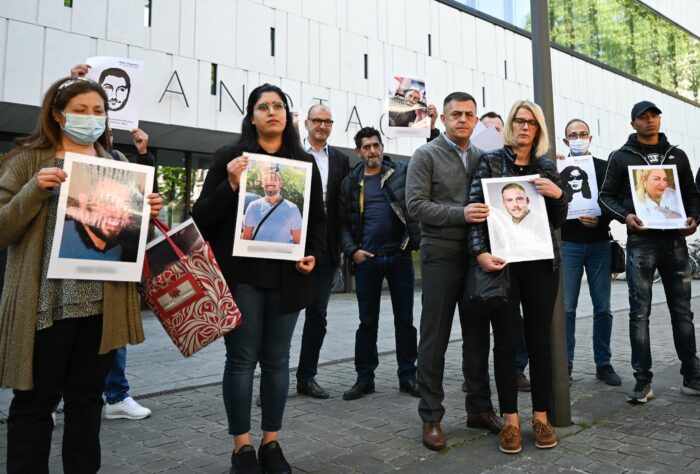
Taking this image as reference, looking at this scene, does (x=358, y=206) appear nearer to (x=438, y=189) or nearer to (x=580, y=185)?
(x=438, y=189)

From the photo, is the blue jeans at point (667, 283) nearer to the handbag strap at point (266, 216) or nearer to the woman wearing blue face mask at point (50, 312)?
the handbag strap at point (266, 216)

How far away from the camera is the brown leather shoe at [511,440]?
3221 millimetres

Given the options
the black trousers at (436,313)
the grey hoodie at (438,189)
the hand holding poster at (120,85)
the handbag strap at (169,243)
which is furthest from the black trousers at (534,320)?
the hand holding poster at (120,85)

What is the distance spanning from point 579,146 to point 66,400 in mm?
4552

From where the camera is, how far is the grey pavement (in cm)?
309

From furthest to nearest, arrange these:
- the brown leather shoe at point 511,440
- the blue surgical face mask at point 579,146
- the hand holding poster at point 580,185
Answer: the blue surgical face mask at point 579,146
the hand holding poster at point 580,185
the brown leather shoe at point 511,440

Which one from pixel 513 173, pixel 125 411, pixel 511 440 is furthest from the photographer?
pixel 125 411

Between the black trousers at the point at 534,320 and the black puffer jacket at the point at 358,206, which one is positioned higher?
the black puffer jacket at the point at 358,206

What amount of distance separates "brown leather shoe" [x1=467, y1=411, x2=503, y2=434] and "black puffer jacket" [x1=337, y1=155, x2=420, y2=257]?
4.81ft

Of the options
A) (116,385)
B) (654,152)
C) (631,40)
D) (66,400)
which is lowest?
(116,385)

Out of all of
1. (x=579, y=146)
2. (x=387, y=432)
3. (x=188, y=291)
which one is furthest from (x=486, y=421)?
(x=579, y=146)

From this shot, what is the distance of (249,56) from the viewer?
1172 cm

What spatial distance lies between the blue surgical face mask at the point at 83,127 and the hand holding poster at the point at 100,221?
0.14 meters

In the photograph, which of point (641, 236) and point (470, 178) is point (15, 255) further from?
point (641, 236)
